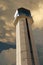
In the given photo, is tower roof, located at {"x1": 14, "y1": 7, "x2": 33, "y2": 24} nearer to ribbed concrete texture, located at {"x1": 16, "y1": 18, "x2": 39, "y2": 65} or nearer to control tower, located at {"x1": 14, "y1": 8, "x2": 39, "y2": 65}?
control tower, located at {"x1": 14, "y1": 8, "x2": 39, "y2": 65}

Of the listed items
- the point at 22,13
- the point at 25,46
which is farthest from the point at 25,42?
the point at 22,13

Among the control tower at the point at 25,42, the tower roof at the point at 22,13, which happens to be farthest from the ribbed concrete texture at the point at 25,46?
the tower roof at the point at 22,13

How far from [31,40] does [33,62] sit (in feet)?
32.5

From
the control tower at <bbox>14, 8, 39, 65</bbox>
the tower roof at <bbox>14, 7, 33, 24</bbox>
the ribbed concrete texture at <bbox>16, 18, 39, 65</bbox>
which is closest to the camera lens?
the ribbed concrete texture at <bbox>16, 18, 39, 65</bbox>

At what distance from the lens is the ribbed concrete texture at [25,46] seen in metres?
49.2

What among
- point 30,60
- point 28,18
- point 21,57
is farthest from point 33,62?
point 28,18

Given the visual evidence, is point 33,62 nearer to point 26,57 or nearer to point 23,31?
point 26,57

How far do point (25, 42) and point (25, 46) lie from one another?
156 centimetres

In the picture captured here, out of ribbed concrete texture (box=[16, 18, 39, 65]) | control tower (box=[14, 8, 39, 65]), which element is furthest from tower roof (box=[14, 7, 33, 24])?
ribbed concrete texture (box=[16, 18, 39, 65])

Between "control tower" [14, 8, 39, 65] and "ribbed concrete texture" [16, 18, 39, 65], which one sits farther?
"control tower" [14, 8, 39, 65]

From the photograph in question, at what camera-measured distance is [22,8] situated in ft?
227

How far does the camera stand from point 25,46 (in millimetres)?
52281

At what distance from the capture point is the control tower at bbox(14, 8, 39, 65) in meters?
49.4

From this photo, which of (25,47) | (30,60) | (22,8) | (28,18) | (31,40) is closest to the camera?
(30,60)
